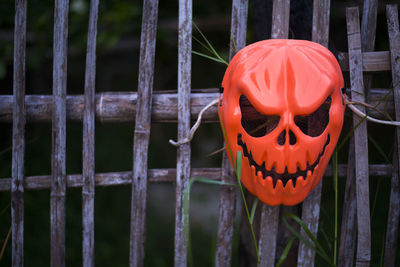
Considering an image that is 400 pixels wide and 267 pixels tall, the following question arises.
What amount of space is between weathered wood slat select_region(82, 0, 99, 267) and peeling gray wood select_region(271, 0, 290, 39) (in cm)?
96

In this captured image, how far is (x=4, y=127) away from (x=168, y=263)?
2.65 meters

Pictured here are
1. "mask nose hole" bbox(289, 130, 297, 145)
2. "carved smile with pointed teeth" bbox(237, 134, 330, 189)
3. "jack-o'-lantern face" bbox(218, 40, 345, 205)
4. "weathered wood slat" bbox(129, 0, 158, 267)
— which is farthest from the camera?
"weathered wood slat" bbox(129, 0, 158, 267)

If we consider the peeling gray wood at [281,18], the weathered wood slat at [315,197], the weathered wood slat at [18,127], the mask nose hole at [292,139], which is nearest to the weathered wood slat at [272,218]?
the peeling gray wood at [281,18]

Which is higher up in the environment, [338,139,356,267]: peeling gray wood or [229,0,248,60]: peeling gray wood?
[229,0,248,60]: peeling gray wood

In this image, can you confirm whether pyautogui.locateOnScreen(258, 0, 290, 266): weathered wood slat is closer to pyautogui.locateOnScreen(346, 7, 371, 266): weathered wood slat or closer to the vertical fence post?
pyautogui.locateOnScreen(346, 7, 371, 266): weathered wood slat

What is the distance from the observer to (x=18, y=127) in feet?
5.92

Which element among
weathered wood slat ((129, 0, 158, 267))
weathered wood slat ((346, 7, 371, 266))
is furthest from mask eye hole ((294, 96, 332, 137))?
weathered wood slat ((129, 0, 158, 267))

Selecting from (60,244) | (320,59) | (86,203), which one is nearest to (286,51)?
(320,59)

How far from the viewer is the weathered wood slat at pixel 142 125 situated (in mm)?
1741

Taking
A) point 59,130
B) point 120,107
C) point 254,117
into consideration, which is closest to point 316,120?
point 254,117

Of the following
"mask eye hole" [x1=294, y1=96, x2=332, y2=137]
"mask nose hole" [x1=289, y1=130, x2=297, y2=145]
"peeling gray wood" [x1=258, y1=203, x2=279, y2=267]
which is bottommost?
"peeling gray wood" [x1=258, y1=203, x2=279, y2=267]

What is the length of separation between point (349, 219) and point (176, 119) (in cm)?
112

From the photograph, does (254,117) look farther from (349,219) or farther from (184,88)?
(349,219)

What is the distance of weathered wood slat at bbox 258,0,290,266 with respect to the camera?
1.71 m
